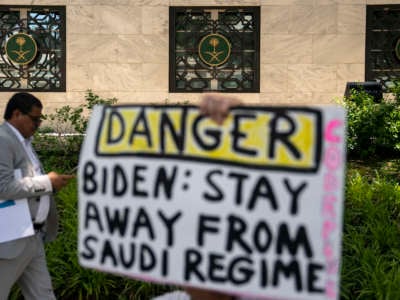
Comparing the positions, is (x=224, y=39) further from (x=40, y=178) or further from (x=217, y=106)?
(x=217, y=106)

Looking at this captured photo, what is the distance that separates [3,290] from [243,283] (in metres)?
2.14

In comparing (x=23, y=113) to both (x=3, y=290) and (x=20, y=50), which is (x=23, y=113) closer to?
(x=3, y=290)

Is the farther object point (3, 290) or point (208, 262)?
point (3, 290)

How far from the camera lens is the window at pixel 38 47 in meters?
12.5

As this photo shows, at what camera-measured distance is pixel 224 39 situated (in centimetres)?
1241

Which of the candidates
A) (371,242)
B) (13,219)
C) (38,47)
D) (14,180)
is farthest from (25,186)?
(38,47)

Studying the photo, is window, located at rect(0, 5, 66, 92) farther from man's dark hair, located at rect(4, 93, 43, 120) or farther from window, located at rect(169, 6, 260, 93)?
man's dark hair, located at rect(4, 93, 43, 120)

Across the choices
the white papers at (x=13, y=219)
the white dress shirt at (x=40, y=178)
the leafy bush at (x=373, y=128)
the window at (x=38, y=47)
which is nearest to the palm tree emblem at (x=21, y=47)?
the window at (x=38, y=47)

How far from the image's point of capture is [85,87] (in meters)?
12.6

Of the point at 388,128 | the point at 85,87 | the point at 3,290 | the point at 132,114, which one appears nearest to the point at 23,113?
the point at 3,290

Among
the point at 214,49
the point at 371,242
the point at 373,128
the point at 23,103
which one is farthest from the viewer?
the point at 214,49

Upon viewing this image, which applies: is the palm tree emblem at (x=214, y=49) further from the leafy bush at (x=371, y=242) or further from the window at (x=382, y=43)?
the leafy bush at (x=371, y=242)

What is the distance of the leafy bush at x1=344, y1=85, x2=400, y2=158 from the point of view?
8094 millimetres

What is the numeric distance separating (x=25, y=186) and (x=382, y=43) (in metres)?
10.8
